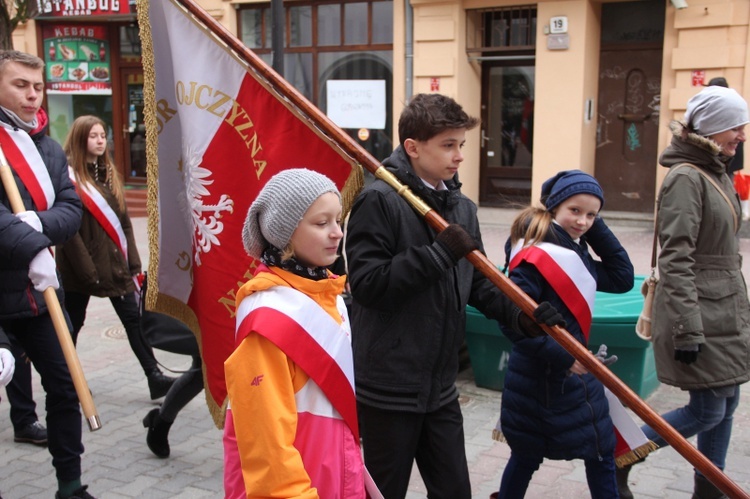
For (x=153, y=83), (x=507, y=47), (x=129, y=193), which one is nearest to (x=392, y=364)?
(x=153, y=83)

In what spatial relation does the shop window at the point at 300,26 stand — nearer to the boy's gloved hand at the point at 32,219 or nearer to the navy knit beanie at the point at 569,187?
the boy's gloved hand at the point at 32,219

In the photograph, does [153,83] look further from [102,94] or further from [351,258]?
[102,94]

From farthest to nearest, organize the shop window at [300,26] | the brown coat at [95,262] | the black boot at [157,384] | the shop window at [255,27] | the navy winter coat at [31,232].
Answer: the shop window at [255,27]
the shop window at [300,26]
the black boot at [157,384]
the brown coat at [95,262]
the navy winter coat at [31,232]

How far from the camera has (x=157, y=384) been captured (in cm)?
530

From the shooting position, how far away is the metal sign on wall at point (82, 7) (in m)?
15.5

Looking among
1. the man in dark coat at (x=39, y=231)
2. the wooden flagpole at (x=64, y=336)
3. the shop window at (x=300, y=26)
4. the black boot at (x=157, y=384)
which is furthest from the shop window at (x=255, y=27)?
the wooden flagpole at (x=64, y=336)

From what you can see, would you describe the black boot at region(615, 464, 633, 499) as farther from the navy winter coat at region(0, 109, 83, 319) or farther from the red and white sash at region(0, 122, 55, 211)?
the red and white sash at region(0, 122, 55, 211)

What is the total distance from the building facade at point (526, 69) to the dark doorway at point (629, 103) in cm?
1

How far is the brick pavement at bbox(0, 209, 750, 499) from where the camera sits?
410cm

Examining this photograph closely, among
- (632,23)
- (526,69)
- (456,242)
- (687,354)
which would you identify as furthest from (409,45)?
(456,242)

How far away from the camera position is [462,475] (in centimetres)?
305

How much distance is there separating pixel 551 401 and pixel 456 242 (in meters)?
0.91

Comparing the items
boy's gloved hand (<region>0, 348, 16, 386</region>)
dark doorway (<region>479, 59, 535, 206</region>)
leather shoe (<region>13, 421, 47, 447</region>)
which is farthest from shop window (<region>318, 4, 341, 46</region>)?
boy's gloved hand (<region>0, 348, 16, 386</region>)

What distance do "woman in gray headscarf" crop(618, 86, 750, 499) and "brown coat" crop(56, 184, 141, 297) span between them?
10.7 ft
